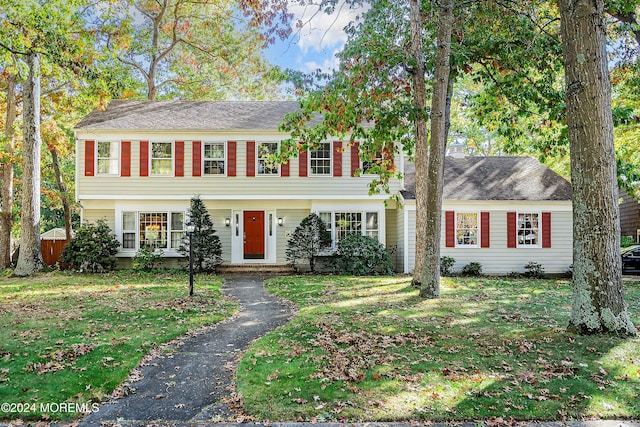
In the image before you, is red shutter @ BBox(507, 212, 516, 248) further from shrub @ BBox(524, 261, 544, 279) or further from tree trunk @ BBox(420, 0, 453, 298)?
tree trunk @ BBox(420, 0, 453, 298)

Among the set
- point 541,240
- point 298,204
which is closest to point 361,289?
point 298,204

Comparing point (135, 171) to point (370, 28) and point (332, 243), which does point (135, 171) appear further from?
point (370, 28)

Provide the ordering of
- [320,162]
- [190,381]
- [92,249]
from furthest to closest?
[320,162] < [92,249] < [190,381]

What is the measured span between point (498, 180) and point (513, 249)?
313cm

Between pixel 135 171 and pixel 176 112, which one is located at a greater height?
pixel 176 112

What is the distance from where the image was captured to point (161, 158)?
55.3 ft

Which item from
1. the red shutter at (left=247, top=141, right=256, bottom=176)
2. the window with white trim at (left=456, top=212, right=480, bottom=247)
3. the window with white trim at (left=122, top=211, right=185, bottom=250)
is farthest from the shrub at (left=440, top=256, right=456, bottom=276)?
the window with white trim at (left=122, top=211, right=185, bottom=250)

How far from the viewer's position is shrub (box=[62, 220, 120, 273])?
616 inches

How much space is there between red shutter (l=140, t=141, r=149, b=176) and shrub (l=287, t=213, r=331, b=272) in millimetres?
6239

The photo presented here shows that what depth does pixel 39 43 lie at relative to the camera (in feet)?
33.1

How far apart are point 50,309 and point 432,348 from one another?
761 centimetres

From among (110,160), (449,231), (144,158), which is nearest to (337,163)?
(449,231)

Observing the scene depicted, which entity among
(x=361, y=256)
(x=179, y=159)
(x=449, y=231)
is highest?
(x=179, y=159)

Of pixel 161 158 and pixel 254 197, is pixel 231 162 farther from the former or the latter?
pixel 161 158
